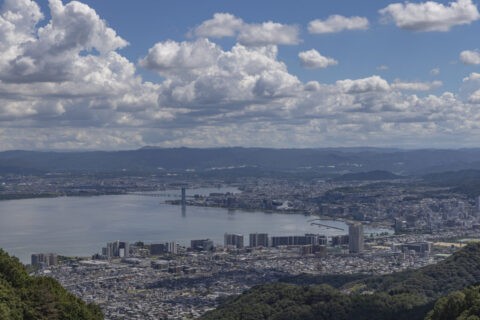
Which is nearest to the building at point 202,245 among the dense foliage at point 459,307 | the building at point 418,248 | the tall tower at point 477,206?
the building at point 418,248

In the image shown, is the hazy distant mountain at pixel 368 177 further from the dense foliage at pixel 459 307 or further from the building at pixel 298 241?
the dense foliage at pixel 459 307

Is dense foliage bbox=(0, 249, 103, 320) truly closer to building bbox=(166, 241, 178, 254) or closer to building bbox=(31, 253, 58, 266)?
building bbox=(31, 253, 58, 266)

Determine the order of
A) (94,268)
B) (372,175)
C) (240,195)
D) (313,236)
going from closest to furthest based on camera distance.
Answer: (94,268) → (313,236) → (240,195) → (372,175)

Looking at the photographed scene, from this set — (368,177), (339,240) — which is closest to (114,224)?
(339,240)

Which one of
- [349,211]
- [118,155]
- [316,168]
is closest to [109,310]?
[349,211]

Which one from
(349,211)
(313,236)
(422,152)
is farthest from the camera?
(422,152)

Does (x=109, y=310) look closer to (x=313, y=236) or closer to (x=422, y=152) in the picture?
(x=313, y=236)

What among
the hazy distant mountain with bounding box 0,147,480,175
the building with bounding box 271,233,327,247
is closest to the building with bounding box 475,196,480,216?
the building with bounding box 271,233,327,247
